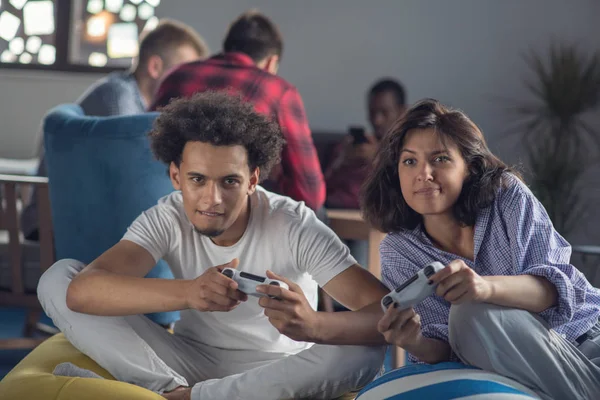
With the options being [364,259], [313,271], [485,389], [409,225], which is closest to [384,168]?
[409,225]

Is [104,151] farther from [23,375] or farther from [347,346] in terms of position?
[347,346]

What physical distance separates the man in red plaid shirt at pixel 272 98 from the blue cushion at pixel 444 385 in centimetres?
125

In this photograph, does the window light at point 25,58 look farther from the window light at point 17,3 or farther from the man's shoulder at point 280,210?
the man's shoulder at point 280,210

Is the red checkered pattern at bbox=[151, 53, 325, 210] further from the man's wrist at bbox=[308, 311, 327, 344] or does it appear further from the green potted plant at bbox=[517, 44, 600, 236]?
the green potted plant at bbox=[517, 44, 600, 236]

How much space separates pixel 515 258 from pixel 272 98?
131 cm

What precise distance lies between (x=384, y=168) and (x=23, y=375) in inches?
39.2

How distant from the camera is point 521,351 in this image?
66.8 inches

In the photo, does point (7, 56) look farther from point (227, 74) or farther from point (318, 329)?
point (318, 329)

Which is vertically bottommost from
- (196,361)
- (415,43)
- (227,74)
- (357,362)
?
(196,361)

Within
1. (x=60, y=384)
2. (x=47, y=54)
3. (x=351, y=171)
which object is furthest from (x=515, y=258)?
(x=47, y=54)

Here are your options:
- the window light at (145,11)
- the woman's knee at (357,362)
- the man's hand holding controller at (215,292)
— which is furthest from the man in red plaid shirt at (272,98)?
the window light at (145,11)

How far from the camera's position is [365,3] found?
5.17 m

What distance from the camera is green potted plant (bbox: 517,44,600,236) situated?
4680 millimetres

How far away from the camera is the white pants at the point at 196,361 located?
75.0 inches
